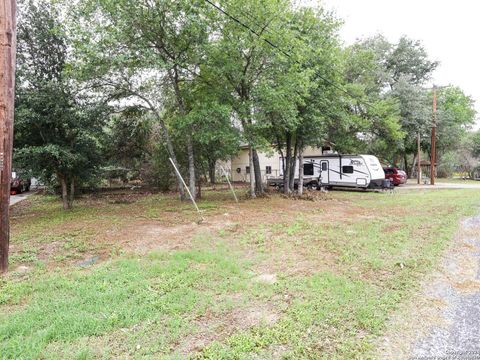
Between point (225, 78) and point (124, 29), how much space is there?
12.7 ft

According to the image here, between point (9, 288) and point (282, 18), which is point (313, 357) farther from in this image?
point (282, 18)

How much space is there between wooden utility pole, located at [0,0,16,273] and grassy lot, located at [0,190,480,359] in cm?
109

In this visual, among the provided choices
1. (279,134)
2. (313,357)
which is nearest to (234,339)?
(313,357)

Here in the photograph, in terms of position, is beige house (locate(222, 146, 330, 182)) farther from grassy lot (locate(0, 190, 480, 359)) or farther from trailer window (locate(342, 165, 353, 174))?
grassy lot (locate(0, 190, 480, 359))

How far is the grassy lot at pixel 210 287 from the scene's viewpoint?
8.80ft

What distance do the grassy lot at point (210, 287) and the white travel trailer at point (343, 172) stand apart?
897 cm

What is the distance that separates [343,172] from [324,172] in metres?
1.31

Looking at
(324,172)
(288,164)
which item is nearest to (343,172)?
(324,172)

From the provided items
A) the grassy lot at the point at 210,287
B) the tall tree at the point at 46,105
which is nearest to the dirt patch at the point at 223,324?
the grassy lot at the point at 210,287

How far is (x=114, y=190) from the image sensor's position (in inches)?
775

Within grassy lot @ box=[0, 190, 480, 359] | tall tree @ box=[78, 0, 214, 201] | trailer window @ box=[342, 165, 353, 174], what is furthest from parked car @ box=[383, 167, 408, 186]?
tall tree @ box=[78, 0, 214, 201]

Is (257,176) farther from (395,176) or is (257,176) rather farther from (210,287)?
(395,176)

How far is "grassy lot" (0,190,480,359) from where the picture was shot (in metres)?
2.68

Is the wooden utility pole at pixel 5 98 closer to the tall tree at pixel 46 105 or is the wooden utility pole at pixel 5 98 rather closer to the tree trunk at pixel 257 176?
the tall tree at pixel 46 105
